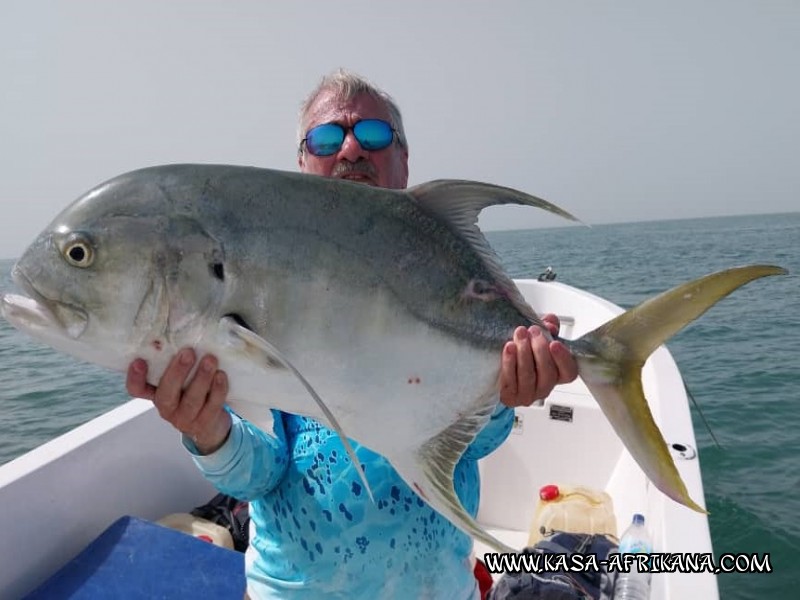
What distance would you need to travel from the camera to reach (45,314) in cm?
143

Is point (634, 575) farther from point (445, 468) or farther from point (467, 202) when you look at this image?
point (467, 202)

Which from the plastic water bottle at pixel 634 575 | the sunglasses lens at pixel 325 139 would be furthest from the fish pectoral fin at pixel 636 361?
the plastic water bottle at pixel 634 575

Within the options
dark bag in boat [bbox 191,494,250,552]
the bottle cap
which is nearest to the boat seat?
dark bag in boat [bbox 191,494,250,552]

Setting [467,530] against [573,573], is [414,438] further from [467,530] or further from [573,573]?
[573,573]

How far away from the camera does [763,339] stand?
1334cm

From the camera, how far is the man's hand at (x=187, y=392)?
4.91 ft

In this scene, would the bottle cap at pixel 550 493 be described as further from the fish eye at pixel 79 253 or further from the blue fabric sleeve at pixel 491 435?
the fish eye at pixel 79 253

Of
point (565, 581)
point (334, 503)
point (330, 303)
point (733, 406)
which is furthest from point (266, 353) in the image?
point (733, 406)

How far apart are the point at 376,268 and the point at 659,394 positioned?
11.2ft

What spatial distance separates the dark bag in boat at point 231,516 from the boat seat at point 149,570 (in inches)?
30.0

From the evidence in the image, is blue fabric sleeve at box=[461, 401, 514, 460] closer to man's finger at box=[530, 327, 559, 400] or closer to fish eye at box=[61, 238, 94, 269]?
man's finger at box=[530, 327, 559, 400]

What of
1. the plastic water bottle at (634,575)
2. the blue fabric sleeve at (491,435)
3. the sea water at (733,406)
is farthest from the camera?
the sea water at (733,406)

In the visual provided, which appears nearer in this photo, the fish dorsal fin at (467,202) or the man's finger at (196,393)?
the man's finger at (196,393)

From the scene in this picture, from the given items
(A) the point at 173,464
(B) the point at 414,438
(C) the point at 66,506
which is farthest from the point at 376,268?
(A) the point at 173,464
